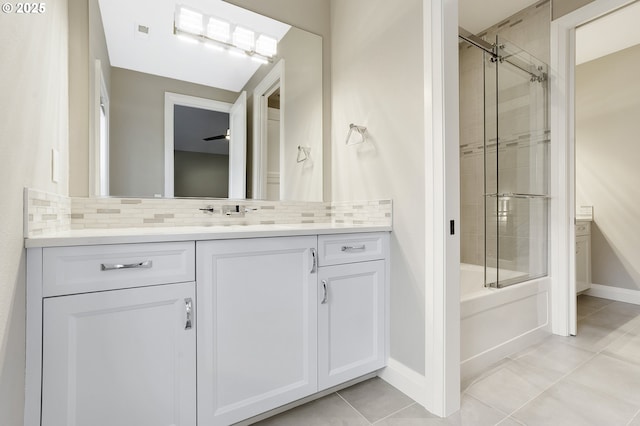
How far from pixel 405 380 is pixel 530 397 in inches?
24.9

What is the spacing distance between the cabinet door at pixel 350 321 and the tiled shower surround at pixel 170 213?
0.37 meters

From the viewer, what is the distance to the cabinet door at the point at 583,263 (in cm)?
315

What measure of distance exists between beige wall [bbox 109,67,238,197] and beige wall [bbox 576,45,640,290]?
13.9 ft

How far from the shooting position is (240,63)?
6.26ft

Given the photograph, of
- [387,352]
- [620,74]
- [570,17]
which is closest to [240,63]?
[387,352]

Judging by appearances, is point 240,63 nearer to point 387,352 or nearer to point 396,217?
point 396,217

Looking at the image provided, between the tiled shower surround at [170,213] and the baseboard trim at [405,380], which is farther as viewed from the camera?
the baseboard trim at [405,380]

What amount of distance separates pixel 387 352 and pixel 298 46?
81.2 inches

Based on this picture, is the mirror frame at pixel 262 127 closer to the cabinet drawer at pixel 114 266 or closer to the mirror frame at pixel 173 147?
the mirror frame at pixel 173 147

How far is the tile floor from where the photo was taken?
137cm

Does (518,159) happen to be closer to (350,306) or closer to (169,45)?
(350,306)

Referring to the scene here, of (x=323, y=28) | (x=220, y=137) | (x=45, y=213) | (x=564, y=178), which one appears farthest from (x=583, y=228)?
(x=45, y=213)

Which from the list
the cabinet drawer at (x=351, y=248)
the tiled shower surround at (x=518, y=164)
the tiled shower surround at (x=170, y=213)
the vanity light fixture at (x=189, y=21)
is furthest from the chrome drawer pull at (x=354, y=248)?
the vanity light fixture at (x=189, y=21)

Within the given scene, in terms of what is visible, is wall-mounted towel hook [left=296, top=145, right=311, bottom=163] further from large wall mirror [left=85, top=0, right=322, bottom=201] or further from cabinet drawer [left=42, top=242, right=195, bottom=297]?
cabinet drawer [left=42, top=242, right=195, bottom=297]
